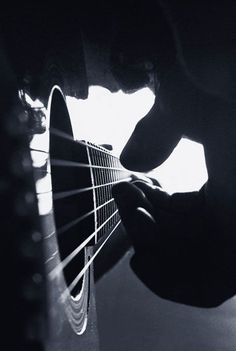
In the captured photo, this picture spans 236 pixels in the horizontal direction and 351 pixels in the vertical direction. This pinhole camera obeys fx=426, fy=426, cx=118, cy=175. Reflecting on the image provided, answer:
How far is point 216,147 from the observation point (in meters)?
0.75

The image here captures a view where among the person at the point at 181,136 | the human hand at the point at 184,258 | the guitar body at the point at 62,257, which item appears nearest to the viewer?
the guitar body at the point at 62,257

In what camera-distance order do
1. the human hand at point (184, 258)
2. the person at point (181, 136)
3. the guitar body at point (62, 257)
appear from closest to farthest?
the guitar body at point (62, 257) < the person at point (181, 136) < the human hand at point (184, 258)

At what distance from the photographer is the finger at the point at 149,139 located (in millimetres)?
787

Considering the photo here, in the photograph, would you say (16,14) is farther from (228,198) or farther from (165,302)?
(165,302)

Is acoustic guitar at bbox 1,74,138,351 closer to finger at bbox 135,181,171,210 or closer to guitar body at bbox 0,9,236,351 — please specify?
guitar body at bbox 0,9,236,351

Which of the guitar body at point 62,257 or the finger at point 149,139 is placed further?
the finger at point 149,139

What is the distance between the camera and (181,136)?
84 centimetres

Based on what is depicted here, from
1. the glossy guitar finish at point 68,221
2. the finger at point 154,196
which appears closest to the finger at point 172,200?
the finger at point 154,196

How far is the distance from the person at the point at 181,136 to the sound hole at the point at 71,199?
0.08m

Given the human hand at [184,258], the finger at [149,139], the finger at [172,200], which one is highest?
the finger at [149,139]

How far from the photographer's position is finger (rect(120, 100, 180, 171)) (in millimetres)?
787

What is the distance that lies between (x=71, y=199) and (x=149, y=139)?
0.68 ft

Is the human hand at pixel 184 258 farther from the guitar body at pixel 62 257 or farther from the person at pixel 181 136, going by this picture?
the guitar body at pixel 62 257

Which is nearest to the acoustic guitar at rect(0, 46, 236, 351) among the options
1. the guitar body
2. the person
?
the guitar body
